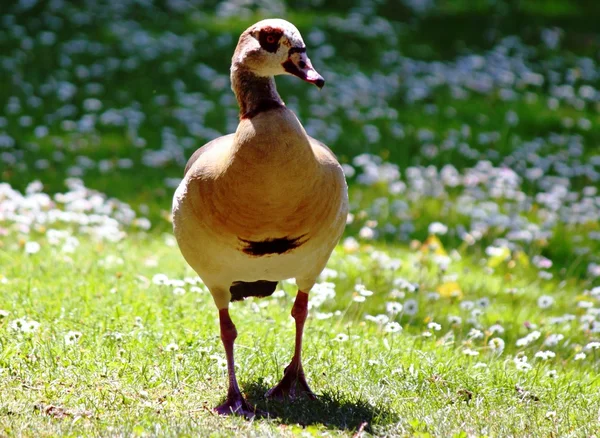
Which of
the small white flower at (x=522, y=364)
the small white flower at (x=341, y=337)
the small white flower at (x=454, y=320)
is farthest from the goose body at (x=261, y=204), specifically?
the small white flower at (x=454, y=320)

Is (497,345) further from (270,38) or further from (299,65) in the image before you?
(270,38)

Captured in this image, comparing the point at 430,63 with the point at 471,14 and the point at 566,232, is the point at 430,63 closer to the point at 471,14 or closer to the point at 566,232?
the point at 471,14

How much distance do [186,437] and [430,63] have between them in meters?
9.46

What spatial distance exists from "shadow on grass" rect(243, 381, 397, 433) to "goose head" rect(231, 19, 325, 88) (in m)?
1.48

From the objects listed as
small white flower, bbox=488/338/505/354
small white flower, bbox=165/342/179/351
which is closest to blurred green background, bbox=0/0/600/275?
small white flower, bbox=488/338/505/354

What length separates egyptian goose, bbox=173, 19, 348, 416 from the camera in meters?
3.67

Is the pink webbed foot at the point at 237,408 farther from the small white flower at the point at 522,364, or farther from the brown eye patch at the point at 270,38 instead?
the brown eye patch at the point at 270,38

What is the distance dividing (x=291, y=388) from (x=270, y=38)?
1.62 m

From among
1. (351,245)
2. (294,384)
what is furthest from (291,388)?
(351,245)

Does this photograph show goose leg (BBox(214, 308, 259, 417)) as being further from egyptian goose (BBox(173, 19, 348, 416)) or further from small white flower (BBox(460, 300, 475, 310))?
small white flower (BBox(460, 300, 475, 310))

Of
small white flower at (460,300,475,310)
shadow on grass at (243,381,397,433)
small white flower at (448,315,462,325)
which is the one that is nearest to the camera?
shadow on grass at (243,381,397,433)

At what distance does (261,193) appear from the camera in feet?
12.0

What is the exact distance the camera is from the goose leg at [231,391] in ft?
13.0

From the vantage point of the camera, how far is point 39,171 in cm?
829
